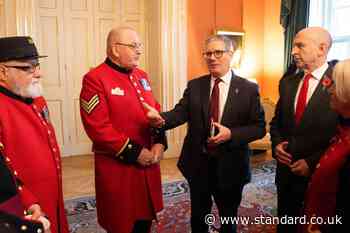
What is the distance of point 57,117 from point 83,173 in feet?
3.68

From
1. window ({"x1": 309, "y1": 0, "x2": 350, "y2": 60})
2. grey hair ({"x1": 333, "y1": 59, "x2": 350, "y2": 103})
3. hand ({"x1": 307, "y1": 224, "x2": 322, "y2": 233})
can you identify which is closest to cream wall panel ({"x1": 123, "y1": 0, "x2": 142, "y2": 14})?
window ({"x1": 309, "y1": 0, "x2": 350, "y2": 60})

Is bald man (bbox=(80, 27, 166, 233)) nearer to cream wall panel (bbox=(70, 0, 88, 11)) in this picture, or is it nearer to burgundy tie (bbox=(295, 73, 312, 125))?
burgundy tie (bbox=(295, 73, 312, 125))

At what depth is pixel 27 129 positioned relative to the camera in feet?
5.61

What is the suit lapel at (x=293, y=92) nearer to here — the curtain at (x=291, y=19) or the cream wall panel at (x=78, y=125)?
the curtain at (x=291, y=19)

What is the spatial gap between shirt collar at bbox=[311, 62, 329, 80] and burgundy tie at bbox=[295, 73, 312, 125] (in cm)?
3

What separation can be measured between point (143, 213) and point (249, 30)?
4.20 meters

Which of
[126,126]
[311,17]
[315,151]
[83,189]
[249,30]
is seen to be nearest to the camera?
[315,151]

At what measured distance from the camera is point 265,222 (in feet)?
10.1

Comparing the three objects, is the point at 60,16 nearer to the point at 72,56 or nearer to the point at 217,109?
the point at 72,56

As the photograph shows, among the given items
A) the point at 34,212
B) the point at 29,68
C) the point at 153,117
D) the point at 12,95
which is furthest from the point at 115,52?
the point at 34,212

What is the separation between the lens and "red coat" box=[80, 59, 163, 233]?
2088 mm

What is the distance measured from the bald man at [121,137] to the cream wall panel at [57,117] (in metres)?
3.28

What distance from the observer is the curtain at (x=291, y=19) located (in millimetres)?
4828

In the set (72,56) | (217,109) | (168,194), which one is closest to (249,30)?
(72,56)
